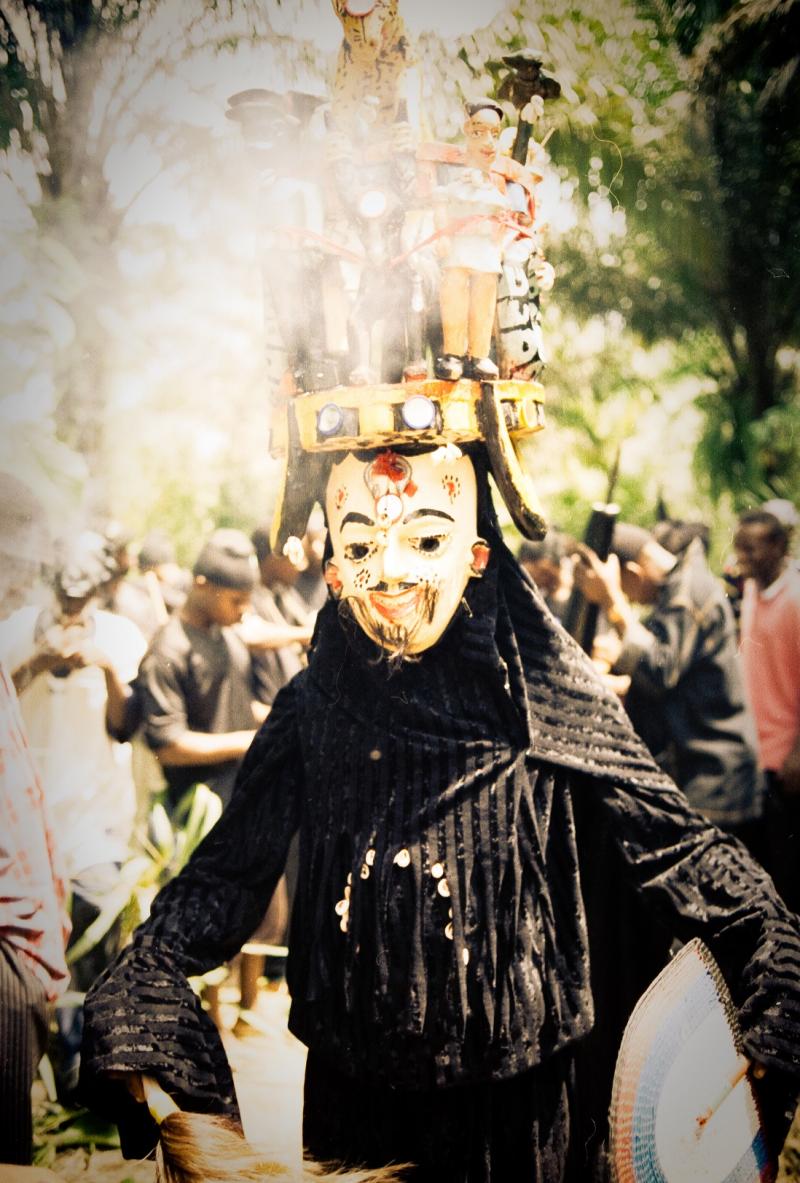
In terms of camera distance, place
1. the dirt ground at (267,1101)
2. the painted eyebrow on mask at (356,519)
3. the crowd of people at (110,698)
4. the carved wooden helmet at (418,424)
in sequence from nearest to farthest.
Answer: the carved wooden helmet at (418,424)
the painted eyebrow on mask at (356,519)
the dirt ground at (267,1101)
the crowd of people at (110,698)

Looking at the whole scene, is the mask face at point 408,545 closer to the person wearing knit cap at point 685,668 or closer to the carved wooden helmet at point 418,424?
the carved wooden helmet at point 418,424

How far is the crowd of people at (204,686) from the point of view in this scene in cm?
241

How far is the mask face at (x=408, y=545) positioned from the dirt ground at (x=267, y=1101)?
1.05 metres

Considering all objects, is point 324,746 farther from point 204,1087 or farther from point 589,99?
point 589,99

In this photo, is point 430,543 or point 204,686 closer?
point 430,543

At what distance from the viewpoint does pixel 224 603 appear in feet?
8.16

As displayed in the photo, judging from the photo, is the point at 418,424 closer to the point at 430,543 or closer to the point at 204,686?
the point at 430,543

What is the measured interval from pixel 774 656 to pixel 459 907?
103 centimetres

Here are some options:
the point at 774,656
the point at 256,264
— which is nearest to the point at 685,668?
the point at 774,656

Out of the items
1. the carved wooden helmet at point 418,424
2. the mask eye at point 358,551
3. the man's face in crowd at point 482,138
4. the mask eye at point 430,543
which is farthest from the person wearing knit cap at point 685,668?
the man's face in crowd at point 482,138

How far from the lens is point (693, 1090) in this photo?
2.16m

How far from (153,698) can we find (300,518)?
2.06 ft

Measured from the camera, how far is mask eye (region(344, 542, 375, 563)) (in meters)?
2.14

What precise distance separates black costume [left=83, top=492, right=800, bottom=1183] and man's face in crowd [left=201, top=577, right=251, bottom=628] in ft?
1.06
